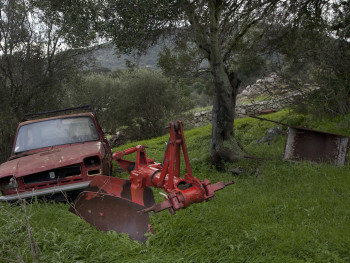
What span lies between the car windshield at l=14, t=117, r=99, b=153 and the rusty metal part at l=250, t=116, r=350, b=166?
3.71 m

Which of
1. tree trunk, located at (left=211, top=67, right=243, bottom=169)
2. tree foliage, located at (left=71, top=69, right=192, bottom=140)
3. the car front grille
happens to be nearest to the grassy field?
the car front grille

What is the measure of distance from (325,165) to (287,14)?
198 inches

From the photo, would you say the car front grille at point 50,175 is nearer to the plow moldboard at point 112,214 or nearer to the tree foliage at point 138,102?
the plow moldboard at point 112,214

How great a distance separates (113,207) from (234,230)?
165 cm

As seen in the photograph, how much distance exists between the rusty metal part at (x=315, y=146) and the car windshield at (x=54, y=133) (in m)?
3.71

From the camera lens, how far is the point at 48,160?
538 centimetres

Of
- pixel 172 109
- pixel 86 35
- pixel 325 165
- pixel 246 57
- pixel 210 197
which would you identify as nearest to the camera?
pixel 210 197

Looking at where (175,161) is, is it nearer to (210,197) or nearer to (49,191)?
(210,197)

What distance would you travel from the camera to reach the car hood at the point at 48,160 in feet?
17.0

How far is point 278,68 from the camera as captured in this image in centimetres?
916

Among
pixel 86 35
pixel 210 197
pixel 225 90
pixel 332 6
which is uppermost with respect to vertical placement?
pixel 332 6

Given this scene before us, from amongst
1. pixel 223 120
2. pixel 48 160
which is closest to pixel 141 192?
pixel 48 160

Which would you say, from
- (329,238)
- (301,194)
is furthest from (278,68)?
(329,238)

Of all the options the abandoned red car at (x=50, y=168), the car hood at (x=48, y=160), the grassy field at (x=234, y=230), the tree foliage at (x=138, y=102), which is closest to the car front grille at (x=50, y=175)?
the abandoned red car at (x=50, y=168)
